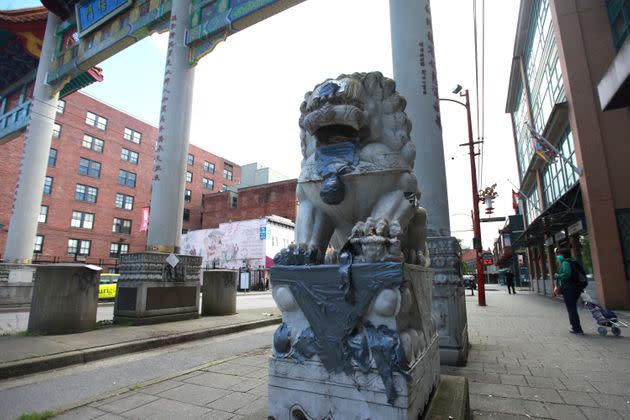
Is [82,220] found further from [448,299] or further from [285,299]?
[285,299]

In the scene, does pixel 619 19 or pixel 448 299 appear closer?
pixel 448 299

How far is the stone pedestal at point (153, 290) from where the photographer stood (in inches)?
269

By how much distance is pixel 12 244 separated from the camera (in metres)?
11.6

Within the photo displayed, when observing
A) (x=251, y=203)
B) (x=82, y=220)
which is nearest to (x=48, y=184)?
(x=82, y=220)

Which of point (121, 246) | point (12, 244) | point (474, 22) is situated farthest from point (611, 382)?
point (121, 246)

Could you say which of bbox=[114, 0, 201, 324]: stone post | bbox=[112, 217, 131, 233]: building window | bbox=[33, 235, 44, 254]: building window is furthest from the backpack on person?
bbox=[112, 217, 131, 233]: building window

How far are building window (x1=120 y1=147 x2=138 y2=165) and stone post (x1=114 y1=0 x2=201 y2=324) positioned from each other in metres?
28.7

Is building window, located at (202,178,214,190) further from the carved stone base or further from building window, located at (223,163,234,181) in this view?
the carved stone base

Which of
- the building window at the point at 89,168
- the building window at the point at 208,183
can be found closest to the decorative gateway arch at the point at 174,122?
the building window at the point at 89,168

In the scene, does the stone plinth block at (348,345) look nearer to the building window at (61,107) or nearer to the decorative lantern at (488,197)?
the decorative lantern at (488,197)

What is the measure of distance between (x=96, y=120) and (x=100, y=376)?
1362 inches

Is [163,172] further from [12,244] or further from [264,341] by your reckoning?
[12,244]

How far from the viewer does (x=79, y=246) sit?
28.8 m

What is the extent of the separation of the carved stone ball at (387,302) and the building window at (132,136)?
1512 inches
